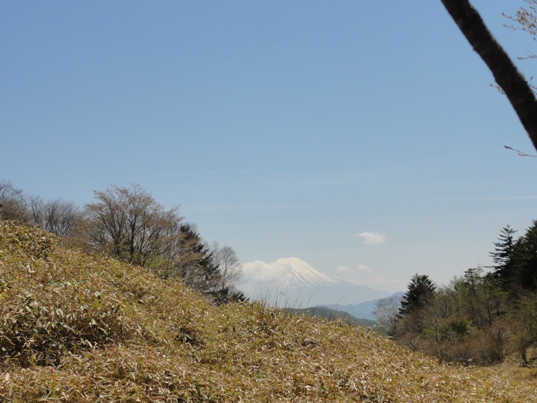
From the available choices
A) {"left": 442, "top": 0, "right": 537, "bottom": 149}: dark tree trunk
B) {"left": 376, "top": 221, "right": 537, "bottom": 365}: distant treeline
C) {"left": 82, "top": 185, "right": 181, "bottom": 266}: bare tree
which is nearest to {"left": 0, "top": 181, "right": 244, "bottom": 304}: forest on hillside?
{"left": 82, "top": 185, "right": 181, "bottom": 266}: bare tree

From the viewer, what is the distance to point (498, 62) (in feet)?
7.79

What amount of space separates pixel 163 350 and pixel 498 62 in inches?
209

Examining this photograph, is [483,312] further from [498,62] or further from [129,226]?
[498,62]

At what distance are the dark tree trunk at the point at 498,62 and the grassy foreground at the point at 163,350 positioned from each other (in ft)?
13.2

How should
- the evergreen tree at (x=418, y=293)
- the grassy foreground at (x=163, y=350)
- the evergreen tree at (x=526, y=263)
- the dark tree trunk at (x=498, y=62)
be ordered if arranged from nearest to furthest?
the dark tree trunk at (x=498, y=62), the grassy foreground at (x=163, y=350), the evergreen tree at (x=526, y=263), the evergreen tree at (x=418, y=293)

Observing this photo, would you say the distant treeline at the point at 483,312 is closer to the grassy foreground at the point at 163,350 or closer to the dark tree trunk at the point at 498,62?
the grassy foreground at the point at 163,350

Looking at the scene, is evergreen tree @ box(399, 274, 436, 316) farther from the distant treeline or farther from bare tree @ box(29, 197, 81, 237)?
bare tree @ box(29, 197, 81, 237)

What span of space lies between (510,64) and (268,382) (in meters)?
4.80

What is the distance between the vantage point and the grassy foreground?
4957 millimetres

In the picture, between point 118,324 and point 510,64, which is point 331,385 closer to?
point 118,324

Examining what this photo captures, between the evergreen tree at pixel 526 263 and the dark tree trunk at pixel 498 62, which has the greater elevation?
the evergreen tree at pixel 526 263

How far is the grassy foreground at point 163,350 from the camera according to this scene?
4.96 metres

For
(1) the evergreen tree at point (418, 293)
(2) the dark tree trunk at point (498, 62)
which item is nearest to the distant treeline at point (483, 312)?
(1) the evergreen tree at point (418, 293)

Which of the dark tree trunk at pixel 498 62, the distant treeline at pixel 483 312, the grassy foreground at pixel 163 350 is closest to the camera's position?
the dark tree trunk at pixel 498 62
